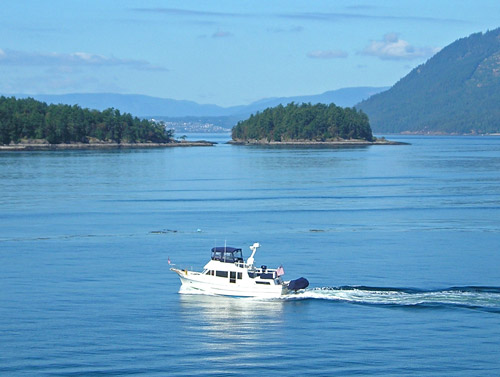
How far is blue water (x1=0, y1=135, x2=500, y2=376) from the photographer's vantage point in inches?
1350

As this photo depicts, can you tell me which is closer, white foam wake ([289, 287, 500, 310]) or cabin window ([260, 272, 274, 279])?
white foam wake ([289, 287, 500, 310])

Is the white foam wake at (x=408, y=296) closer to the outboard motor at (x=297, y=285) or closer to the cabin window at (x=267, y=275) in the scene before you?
the outboard motor at (x=297, y=285)

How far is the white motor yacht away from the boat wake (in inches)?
31.2

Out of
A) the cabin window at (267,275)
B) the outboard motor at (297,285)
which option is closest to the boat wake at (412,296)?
the outboard motor at (297,285)

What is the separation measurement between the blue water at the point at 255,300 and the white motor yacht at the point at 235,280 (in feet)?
1.97

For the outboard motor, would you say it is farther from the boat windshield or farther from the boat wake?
the boat windshield

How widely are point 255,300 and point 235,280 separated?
Result: 1446 millimetres

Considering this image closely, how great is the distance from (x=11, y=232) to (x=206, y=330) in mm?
30963

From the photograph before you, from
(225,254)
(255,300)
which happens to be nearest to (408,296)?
(255,300)

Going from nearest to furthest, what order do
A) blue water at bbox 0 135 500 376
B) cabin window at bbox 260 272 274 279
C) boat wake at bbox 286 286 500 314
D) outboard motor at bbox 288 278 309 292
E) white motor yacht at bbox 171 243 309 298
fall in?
blue water at bbox 0 135 500 376
boat wake at bbox 286 286 500 314
outboard motor at bbox 288 278 309 292
white motor yacht at bbox 171 243 309 298
cabin window at bbox 260 272 274 279

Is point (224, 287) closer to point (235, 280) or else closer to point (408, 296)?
point (235, 280)

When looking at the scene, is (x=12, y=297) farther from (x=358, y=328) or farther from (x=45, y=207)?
(x=45, y=207)

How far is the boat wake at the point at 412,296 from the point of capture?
42.2 metres

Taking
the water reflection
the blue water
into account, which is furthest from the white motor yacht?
the blue water
